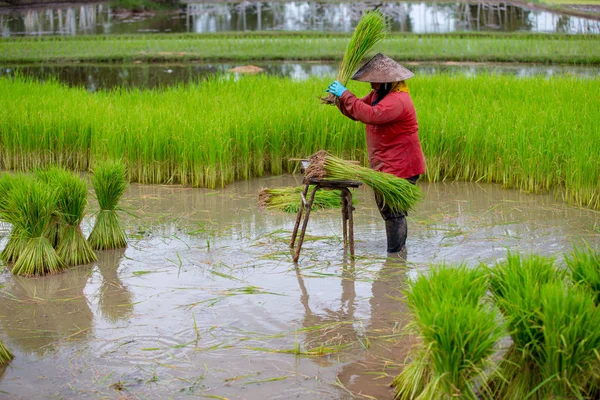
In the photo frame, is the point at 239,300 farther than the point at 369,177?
No

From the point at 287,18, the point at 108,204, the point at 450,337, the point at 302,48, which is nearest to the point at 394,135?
the point at 108,204

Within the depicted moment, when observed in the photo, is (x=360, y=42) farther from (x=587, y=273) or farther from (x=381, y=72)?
(x=587, y=273)

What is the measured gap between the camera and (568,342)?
277 cm

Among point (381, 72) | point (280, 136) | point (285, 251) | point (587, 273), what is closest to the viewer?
point (587, 273)

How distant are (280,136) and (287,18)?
17953 millimetres

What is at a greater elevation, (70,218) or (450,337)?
(70,218)

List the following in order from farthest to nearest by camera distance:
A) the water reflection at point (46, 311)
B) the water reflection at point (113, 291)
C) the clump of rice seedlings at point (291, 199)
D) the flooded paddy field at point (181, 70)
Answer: the flooded paddy field at point (181, 70) → the clump of rice seedlings at point (291, 199) → the water reflection at point (113, 291) → the water reflection at point (46, 311)

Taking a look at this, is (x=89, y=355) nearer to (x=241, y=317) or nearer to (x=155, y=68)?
(x=241, y=317)

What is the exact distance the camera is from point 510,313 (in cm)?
301

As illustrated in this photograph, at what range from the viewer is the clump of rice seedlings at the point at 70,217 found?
493cm

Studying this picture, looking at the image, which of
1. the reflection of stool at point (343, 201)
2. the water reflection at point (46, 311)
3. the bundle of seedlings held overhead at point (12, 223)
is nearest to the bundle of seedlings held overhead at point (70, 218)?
the water reflection at point (46, 311)

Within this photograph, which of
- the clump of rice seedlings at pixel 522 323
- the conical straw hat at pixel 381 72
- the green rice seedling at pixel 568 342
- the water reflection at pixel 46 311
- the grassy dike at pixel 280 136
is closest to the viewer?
the green rice seedling at pixel 568 342

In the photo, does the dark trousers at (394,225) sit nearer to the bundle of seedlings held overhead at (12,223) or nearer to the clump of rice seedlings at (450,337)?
the clump of rice seedlings at (450,337)

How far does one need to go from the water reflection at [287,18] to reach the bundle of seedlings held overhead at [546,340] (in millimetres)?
17311
